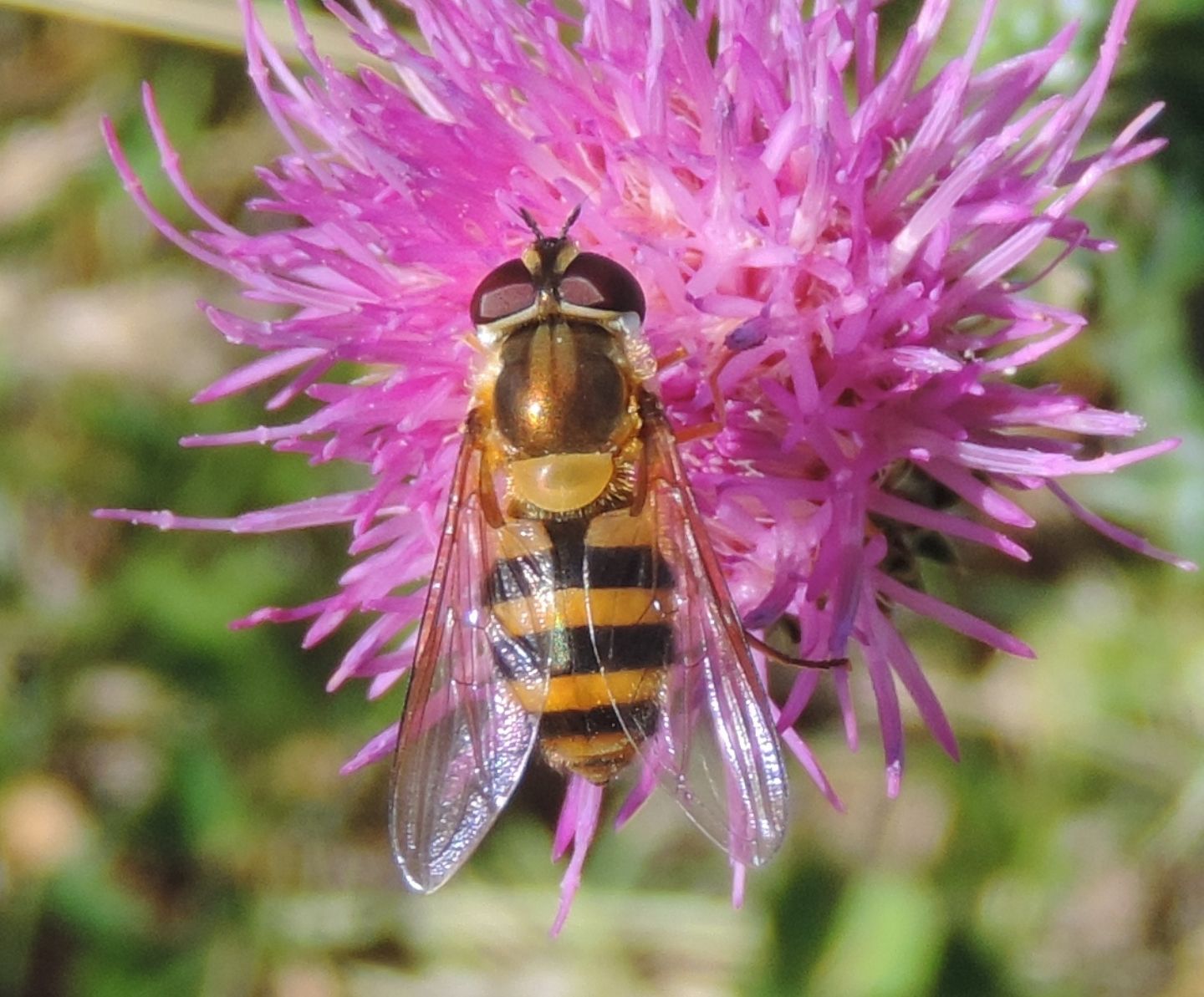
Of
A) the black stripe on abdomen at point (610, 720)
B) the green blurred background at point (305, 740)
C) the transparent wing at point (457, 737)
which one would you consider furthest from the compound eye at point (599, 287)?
the green blurred background at point (305, 740)

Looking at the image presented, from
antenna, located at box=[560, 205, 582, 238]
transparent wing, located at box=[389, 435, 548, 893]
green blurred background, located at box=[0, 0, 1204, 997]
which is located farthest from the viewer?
green blurred background, located at box=[0, 0, 1204, 997]

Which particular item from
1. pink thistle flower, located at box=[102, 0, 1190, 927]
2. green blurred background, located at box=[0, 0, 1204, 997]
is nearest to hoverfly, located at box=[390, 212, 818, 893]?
pink thistle flower, located at box=[102, 0, 1190, 927]

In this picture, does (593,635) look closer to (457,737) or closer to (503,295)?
(457,737)

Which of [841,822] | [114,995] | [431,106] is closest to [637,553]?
[431,106]

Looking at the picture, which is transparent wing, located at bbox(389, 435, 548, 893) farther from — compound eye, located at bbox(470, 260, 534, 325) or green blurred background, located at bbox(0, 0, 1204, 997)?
→ green blurred background, located at bbox(0, 0, 1204, 997)

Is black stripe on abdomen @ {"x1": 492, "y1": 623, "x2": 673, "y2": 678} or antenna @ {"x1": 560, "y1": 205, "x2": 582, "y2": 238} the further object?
antenna @ {"x1": 560, "y1": 205, "x2": 582, "y2": 238}

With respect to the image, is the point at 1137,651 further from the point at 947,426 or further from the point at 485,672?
the point at 485,672

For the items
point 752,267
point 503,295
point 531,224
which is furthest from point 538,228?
point 752,267
